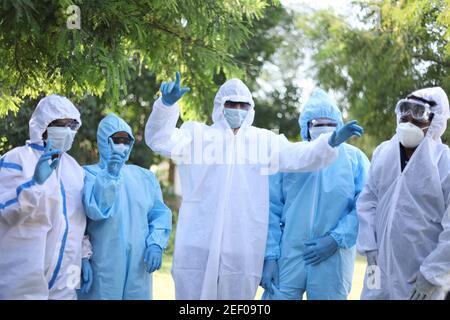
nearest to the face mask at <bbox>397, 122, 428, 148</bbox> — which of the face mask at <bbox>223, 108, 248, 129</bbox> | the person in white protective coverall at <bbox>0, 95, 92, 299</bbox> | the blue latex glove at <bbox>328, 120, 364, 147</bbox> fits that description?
the blue latex glove at <bbox>328, 120, 364, 147</bbox>

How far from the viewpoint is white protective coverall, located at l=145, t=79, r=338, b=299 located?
5.97 m

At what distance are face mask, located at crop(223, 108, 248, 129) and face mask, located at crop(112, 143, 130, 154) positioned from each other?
2.57 feet

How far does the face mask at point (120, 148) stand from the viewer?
616cm

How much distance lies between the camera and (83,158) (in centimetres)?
1430

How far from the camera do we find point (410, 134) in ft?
18.4

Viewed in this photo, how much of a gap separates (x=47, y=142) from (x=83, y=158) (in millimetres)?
8500

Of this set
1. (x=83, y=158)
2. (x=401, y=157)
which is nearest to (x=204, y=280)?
(x=401, y=157)

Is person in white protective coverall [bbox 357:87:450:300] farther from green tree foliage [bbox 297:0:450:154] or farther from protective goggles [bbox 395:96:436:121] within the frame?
green tree foliage [bbox 297:0:450:154]

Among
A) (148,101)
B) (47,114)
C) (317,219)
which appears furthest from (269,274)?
(148,101)

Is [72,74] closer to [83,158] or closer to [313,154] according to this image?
[313,154]

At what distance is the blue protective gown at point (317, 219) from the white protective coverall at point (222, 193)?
0.24 metres

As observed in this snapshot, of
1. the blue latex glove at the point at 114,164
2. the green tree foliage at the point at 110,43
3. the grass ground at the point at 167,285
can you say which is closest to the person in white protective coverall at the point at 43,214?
the blue latex glove at the point at 114,164

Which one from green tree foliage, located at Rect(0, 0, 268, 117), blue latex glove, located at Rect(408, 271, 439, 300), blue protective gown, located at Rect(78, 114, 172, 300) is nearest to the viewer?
blue latex glove, located at Rect(408, 271, 439, 300)

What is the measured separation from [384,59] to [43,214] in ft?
23.1
